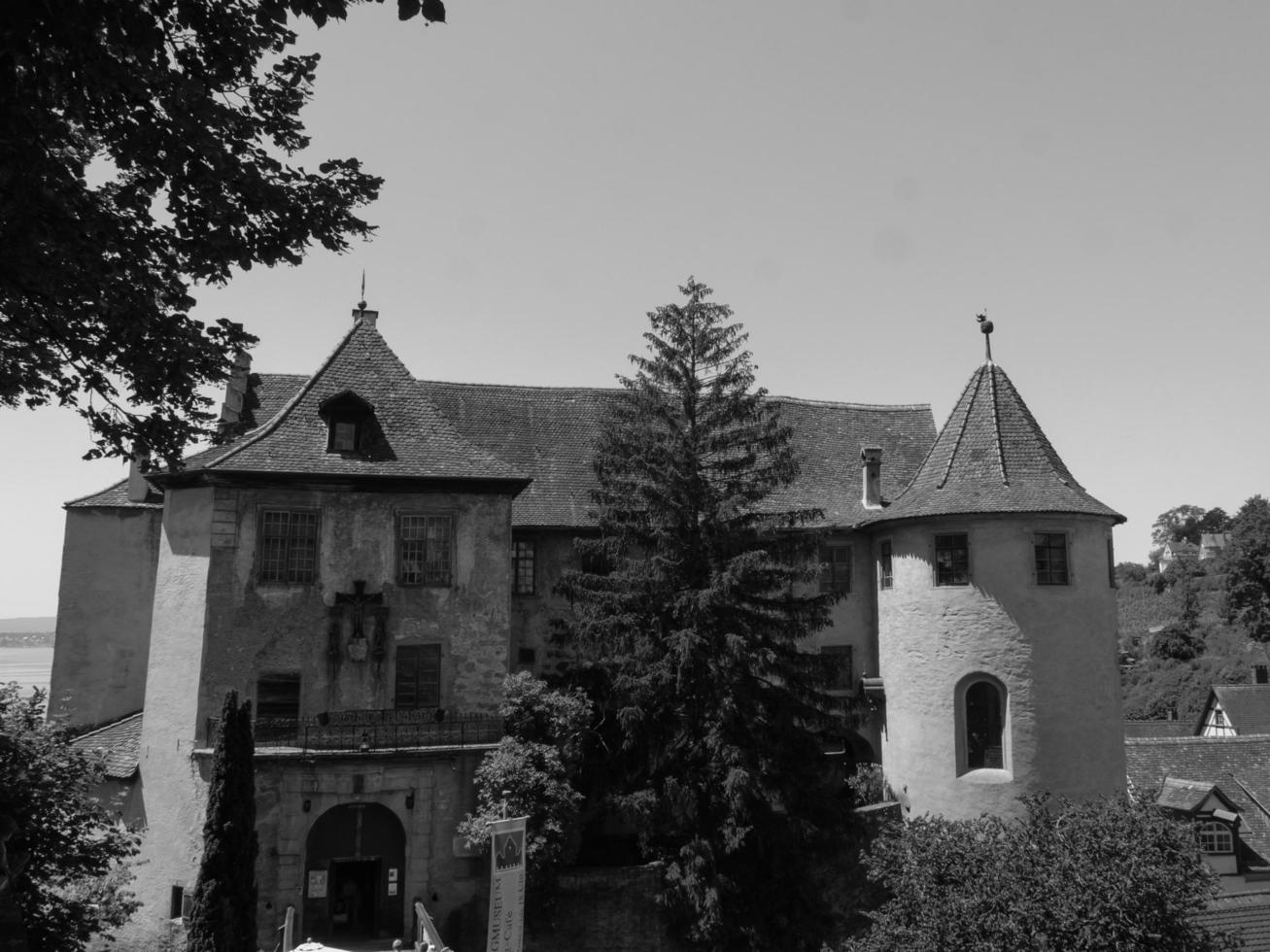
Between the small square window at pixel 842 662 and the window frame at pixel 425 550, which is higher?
the window frame at pixel 425 550

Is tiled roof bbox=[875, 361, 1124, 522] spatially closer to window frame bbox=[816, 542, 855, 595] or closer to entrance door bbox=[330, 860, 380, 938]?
window frame bbox=[816, 542, 855, 595]

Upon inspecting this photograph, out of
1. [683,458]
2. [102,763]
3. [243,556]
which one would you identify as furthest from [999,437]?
[102,763]

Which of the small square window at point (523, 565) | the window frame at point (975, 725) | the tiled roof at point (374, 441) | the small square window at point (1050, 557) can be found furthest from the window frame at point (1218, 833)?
the tiled roof at point (374, 441)

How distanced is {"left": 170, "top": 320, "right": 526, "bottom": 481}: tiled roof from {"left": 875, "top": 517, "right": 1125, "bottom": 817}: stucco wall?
11.5 metres

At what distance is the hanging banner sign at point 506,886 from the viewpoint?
59.1 ft

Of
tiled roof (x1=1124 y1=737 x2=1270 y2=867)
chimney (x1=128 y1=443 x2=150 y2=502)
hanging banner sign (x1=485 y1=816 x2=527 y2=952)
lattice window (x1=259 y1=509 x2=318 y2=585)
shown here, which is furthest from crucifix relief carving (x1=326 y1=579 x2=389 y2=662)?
tiled roof (x1=1124 y1=737 x2=1270 y2=867)

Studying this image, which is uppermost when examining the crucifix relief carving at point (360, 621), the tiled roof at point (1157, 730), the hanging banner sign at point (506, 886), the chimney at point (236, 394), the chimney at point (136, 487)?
the chimney at point (236, 394)

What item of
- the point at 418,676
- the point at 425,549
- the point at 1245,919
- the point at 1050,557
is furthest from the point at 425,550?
the point at 1245,919

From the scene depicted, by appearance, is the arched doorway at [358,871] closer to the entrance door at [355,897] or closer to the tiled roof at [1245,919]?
the entrance door at [355,897]

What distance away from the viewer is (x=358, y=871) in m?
22.4

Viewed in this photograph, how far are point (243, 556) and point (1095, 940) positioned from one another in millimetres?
17846

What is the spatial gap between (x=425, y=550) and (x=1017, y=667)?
14686mm

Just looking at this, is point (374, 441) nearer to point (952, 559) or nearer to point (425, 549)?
point (425, 549)

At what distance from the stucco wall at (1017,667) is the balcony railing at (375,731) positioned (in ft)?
36.1
